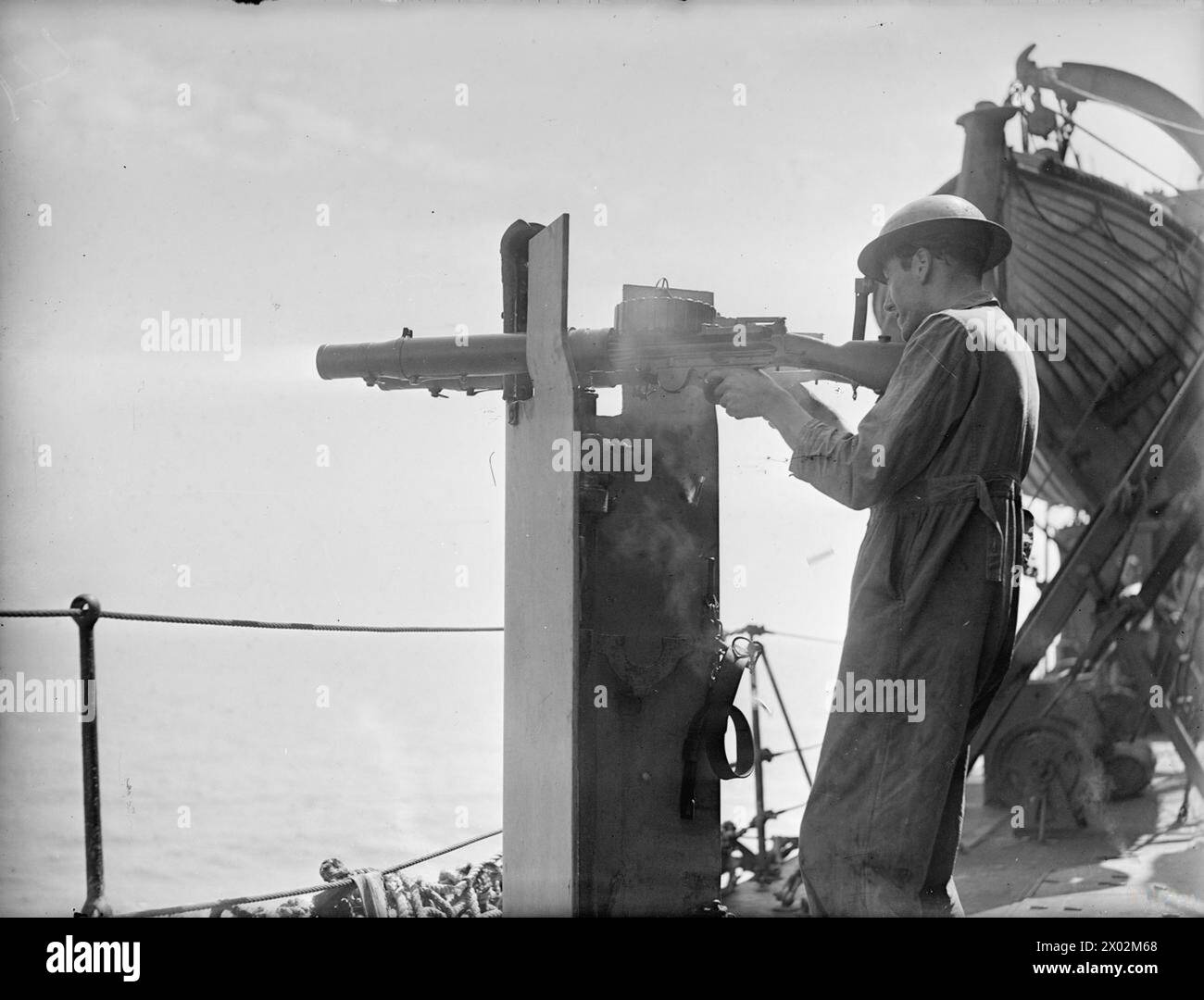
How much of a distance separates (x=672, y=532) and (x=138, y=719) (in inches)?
936

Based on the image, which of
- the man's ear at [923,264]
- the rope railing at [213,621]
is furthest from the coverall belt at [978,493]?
the rope railing at [213,621]

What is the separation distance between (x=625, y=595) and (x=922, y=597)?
2.74ft

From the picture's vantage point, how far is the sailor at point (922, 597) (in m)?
2.67

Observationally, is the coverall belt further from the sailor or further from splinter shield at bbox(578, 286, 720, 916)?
splinter shield at bbox(578, 286, 720, 916)

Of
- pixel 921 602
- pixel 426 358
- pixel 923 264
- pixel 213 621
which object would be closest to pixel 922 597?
pixel 921 602

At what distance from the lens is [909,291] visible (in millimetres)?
2947

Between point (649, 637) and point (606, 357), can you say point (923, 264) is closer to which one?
point (606, 357)

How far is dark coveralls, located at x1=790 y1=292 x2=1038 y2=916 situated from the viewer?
8.77 feet

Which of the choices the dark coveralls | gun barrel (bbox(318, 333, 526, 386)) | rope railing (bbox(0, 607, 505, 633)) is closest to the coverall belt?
the dark coveralls

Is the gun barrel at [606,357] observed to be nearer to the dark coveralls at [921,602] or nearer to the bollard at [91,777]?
the dark coveralls at [921,602]

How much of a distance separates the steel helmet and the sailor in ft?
0.05

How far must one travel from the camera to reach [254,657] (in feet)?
73.7

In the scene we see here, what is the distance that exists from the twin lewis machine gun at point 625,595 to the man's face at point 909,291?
343 millimetres
